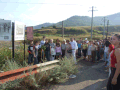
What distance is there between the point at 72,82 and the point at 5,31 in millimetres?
4179

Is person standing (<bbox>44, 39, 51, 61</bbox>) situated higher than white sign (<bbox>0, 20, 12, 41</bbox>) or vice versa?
white sign (<bbox>0, 20, 12, 41</bbox>)

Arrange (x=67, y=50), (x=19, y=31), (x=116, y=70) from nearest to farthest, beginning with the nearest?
(x=116, y=70)
(x=19, y=31)
(x=67, y=50)

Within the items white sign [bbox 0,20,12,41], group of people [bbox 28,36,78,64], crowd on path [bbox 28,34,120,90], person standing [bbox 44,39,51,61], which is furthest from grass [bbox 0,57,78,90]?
person standing [bbox 44,39,51,61]

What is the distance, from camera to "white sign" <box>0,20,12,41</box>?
234 inches

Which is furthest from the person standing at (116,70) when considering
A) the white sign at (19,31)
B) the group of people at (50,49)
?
the white sign at (19,31)

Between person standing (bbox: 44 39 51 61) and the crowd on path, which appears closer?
the crowd on path

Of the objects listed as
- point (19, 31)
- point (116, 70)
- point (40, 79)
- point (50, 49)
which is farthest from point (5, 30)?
point (116, 70)

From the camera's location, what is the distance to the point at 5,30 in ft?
19.8

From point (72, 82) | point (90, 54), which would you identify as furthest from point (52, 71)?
point (90, 54)

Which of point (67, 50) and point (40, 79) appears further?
point (67, 50)

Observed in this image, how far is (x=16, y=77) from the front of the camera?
375cm

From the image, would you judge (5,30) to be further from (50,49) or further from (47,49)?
(50,49)

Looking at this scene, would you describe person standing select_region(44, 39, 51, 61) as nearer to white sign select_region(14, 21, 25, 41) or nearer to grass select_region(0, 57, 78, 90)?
white sign select_region(14, 21, 25, 41)

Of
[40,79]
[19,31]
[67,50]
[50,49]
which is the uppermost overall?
[19,31]
